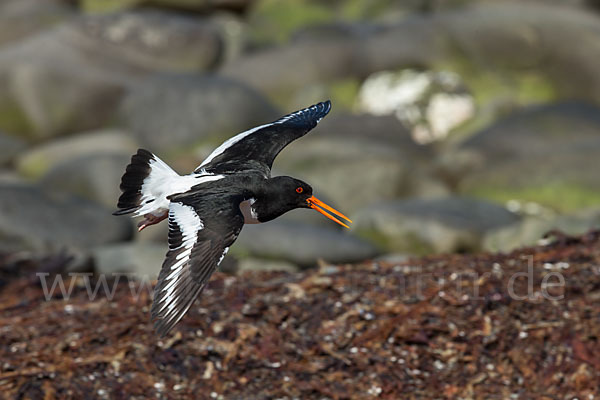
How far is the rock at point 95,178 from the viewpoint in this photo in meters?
10.6

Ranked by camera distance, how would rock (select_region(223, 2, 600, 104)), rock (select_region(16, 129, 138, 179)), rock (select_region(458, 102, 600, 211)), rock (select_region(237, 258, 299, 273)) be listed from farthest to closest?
rock (select_region(223, 2, 600, 104)) < rock (select_region(16, 129, 138, 179)) < rock (select_region(458, 102, 600, 211)) < rock (select_region(237, 258, 299, 273))

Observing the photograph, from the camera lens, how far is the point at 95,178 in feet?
35.0

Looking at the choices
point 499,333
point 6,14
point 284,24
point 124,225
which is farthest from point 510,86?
point 499,333

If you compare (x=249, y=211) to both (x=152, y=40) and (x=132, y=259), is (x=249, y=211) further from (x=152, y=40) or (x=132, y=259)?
(x=152, y=40)

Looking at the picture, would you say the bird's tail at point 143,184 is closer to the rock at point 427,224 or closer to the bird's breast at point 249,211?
the bird's breast at point 249,211

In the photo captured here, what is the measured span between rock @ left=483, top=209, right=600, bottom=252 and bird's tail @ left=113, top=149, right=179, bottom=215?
4.13 m

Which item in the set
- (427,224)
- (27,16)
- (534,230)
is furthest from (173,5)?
(534,230)

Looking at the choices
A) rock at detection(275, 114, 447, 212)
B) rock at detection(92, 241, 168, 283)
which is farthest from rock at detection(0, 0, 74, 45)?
rock at detection(92, 241, 168, 283)

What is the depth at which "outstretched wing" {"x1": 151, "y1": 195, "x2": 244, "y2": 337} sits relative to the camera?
3.45 metres

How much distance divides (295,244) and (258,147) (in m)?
3.62

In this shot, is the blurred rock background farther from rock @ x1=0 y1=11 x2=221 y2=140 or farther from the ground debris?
the ground debris

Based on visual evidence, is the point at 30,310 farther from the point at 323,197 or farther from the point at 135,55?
the point at 135,55

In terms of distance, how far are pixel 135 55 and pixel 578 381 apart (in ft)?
42.6

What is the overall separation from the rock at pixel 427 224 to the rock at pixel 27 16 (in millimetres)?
10983
